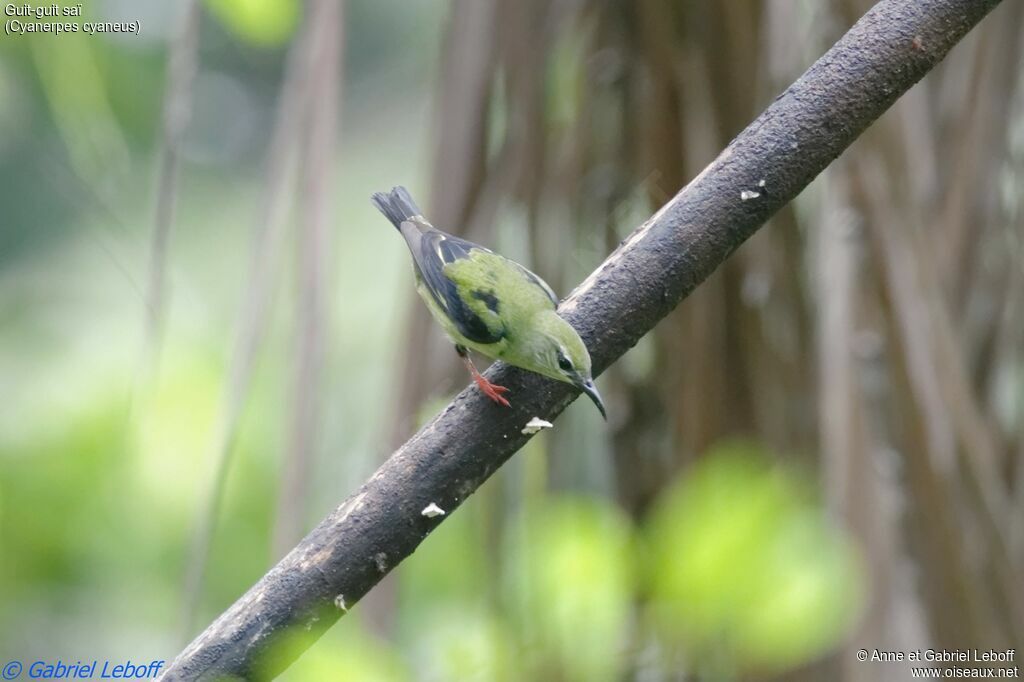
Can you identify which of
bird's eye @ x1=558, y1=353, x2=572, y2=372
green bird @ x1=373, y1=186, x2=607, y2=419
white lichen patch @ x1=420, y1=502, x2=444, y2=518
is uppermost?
green bird @ x1=373, y1=186, x2=607, y2=419

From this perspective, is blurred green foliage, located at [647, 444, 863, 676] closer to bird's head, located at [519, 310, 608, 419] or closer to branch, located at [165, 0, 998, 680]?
bird's head, located at [519, 310, 608, 419]

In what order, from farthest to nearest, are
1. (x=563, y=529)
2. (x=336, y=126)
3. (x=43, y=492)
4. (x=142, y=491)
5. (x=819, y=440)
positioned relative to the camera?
(x=43, y=492), (x=142, y=491), (x=819, y=440), (x=563, y=529), (x=336, y=126)

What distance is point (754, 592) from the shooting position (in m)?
2.05

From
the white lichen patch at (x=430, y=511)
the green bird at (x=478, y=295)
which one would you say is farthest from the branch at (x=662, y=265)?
the green bird at (x=478, y=295)

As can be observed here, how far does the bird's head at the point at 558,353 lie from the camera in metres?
1.88

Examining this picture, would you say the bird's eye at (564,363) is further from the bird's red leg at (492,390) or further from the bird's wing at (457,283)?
the bird's wing at (457,283)

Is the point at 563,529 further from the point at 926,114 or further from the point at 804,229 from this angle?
the point at 926,114

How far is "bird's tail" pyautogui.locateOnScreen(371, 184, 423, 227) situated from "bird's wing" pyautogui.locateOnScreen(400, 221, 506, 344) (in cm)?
21

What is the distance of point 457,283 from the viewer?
2451mm

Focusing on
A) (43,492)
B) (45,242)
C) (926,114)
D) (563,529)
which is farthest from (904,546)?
(45,242)

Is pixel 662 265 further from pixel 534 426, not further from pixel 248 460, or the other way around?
pixel 248 460

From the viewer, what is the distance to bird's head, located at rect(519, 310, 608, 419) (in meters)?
1.88

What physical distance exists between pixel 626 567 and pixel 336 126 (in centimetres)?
113

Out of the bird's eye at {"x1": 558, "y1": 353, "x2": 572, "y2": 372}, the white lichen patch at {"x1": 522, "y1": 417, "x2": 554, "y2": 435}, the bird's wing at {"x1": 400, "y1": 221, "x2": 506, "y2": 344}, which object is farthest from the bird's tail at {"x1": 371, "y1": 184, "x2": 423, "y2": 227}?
the white lichen patch at {"x1": 522, "y1": 417, "x2": 554, "y2": 435}
